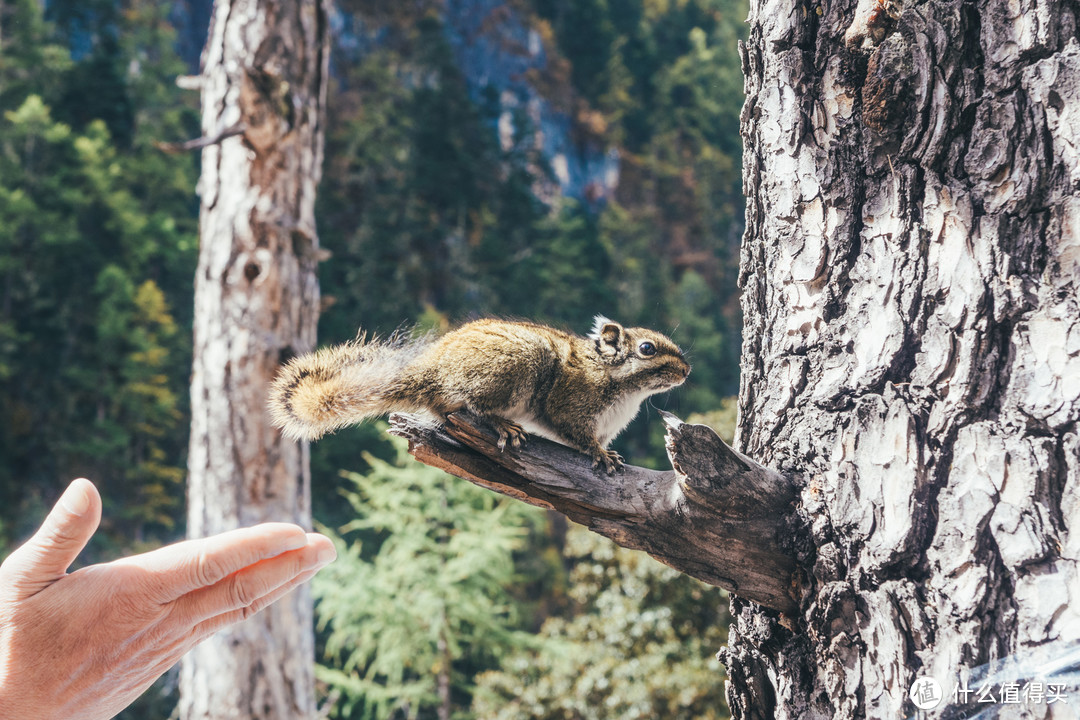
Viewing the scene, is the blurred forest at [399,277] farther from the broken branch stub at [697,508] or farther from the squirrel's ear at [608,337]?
the broken branch stub at [697,508]

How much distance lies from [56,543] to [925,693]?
3.72ft

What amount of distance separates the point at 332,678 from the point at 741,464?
726cm

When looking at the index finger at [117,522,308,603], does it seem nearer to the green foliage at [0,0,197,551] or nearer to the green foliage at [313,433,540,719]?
the green foliage at [313,433,540,719]

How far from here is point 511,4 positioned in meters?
22.7

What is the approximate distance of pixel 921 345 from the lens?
1080mm

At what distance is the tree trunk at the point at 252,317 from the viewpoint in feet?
10.3

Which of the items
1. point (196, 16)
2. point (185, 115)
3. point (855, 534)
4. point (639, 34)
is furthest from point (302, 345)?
point (639, 34)

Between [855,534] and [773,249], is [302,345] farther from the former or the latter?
[855,534]

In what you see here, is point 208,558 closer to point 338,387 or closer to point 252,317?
point 338,387

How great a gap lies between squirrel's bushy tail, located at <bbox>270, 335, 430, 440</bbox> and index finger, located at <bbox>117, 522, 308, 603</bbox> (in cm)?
65

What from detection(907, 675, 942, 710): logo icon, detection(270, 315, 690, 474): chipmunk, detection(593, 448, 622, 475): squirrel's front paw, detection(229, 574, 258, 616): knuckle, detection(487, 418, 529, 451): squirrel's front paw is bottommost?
detection(907, 675, 942, 710): logo icon

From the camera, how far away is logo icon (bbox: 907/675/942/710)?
967mm

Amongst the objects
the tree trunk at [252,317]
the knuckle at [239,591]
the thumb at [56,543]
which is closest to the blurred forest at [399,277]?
the tree trunk at [252,317]

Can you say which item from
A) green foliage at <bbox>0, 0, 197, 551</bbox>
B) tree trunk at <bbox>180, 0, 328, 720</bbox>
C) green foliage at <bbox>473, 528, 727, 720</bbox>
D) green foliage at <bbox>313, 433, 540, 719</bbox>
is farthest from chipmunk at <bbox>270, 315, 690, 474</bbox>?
green foliage at <bbox>0, 0, 197, 551</bbox>
